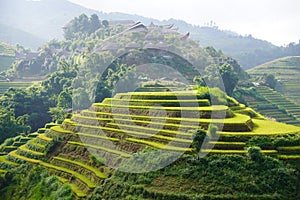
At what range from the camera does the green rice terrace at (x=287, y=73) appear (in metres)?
61.4

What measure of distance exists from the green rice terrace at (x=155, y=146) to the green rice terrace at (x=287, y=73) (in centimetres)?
3820

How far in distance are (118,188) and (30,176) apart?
23.1 ft

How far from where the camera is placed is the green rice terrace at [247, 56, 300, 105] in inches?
2419

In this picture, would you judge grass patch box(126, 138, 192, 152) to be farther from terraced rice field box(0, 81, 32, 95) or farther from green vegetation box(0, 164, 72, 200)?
terraced rice field box(0, 81, 32, 95)

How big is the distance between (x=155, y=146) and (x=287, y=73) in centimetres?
6130

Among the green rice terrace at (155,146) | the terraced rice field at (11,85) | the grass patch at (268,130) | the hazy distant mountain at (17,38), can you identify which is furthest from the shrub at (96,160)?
the hazy distant mountain at (17,38)

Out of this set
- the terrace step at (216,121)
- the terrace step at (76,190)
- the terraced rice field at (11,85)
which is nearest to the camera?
the terrace step at (76,190)

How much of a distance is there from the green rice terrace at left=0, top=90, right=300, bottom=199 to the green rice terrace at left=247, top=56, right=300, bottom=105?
38.2 metres

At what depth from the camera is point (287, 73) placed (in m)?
72.4

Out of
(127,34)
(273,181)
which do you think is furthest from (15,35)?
(273,181)

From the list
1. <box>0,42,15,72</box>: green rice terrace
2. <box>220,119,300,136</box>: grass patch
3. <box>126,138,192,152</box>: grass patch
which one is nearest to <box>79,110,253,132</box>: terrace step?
<box>220,119,300,136</box>: grass patch

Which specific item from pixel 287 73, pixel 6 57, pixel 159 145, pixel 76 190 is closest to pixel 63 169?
pixel 76 190

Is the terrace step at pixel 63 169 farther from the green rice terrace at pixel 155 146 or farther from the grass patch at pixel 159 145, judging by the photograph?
the grass patch at pixel 159 145

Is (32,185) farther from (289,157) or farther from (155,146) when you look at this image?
(289,157)
